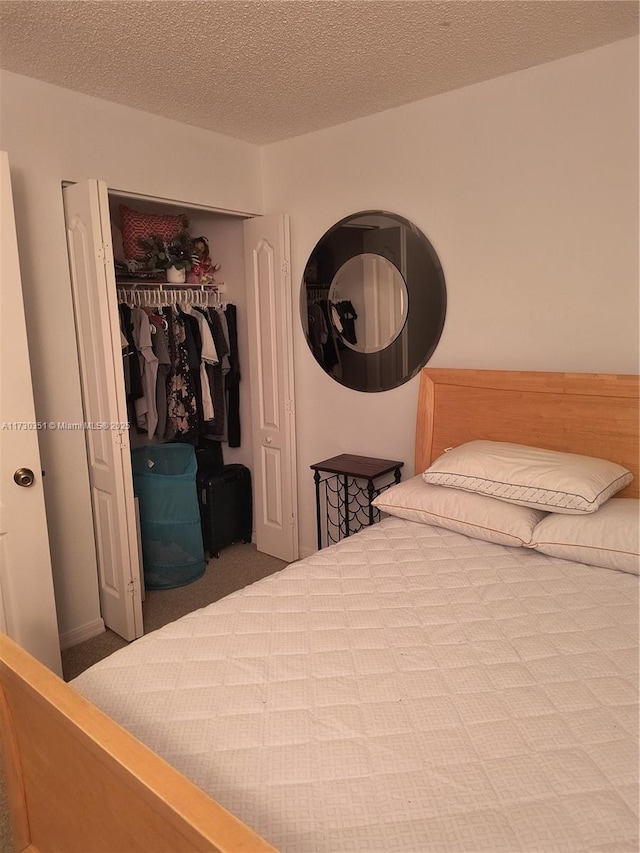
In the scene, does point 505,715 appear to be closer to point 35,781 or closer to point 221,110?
point 35,781

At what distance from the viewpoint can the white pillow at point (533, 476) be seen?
199 centimetres

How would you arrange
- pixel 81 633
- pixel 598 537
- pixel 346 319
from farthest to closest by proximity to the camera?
pixel 346 319
pixel 81 633
pixel 598 537

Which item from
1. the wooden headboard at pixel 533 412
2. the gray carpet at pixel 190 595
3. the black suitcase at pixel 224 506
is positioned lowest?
the gray carpet at pixel 190 595

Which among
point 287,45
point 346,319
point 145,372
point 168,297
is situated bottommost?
point 145,372

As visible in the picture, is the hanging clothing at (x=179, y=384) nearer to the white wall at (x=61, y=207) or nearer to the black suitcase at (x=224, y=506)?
the black suitcase at (x=224, y=506)

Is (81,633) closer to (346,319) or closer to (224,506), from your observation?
(224,506)

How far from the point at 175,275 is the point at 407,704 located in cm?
289

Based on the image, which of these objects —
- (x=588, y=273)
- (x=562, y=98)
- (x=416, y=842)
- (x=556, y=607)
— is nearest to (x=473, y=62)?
(x=562, y=98)

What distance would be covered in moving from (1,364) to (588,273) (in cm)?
226

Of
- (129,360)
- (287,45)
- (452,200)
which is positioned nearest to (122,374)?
(129,360)

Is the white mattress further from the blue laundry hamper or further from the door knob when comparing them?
the blue laundry hamper

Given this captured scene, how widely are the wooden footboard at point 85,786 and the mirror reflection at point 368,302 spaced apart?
2.22 m

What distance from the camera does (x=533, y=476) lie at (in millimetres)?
2082

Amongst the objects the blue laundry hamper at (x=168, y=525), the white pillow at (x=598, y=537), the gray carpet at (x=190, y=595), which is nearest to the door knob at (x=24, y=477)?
the gray carpet at (x=190, y=595)
